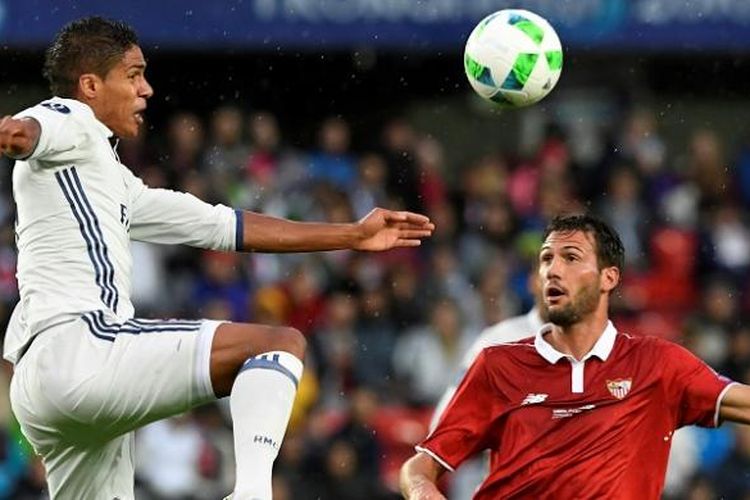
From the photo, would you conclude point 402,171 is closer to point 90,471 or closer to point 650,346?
point 650,346

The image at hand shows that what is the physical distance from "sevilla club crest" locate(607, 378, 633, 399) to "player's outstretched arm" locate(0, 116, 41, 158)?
2.56m

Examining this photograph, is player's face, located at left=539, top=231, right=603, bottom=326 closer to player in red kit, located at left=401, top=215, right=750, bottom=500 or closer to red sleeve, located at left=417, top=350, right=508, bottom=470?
player in red kit, located at left=401, top=215, right=750, bottom=500

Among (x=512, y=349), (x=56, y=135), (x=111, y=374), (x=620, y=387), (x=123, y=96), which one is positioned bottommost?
(x=620, y=387)

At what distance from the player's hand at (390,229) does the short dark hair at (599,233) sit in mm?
769

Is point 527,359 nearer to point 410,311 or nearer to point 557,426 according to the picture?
point 557,426

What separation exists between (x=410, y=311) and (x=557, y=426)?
23.2 feet

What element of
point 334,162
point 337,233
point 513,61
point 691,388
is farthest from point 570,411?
point 334,162

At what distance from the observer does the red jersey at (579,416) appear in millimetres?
7109

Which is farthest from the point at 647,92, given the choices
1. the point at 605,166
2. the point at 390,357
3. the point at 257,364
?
the point at 257,364

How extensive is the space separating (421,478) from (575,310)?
944 millimetres

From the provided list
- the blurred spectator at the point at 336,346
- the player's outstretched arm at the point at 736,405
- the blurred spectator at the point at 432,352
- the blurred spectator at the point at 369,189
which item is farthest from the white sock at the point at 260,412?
the blurred spectator at the point at 369,189

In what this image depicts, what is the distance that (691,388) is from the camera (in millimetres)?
7137

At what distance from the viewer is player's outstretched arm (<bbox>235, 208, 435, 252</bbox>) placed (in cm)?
697

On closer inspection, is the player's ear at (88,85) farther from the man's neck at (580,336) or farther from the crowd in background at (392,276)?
the crowd in background at (392,276)
